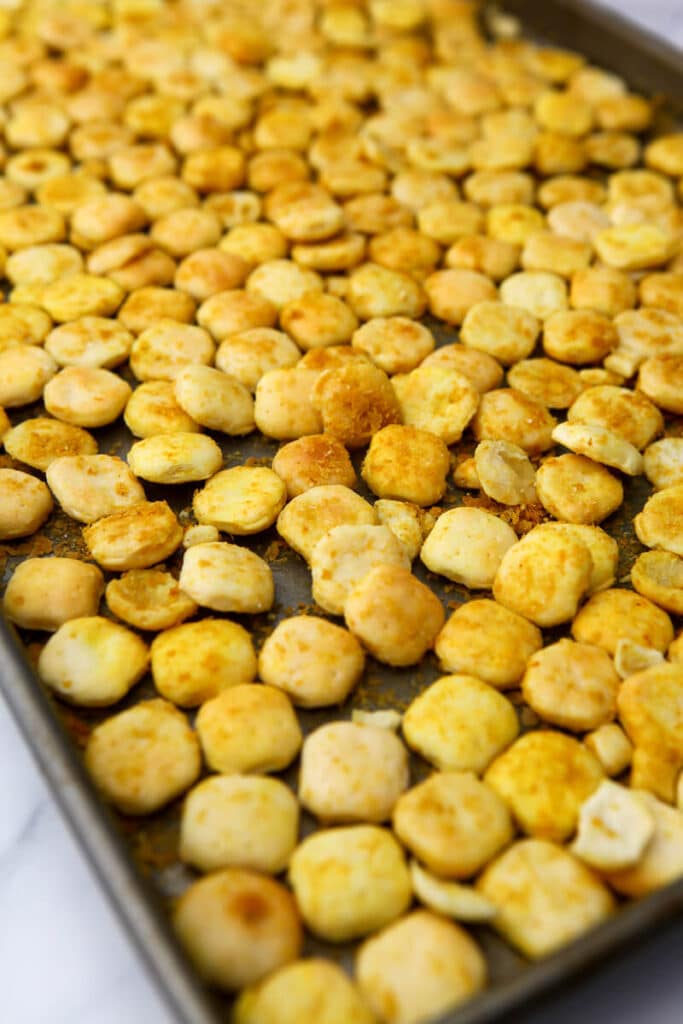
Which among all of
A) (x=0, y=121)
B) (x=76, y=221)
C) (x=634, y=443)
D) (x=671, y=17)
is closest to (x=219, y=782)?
(x=634, y=443)

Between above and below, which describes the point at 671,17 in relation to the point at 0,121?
above

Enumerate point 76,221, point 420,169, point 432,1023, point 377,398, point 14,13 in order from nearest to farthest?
point 432,1023, point 377,398, point 76,221, point 420,169, point 14,13

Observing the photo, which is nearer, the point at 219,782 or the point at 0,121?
the point at 219,782

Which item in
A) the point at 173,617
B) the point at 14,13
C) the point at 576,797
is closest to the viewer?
the point at 576,797

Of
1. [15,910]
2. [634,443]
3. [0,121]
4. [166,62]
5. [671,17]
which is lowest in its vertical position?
[15,910]

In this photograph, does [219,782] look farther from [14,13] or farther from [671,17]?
→ [671,17]

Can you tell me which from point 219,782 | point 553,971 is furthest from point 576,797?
point 219,782
